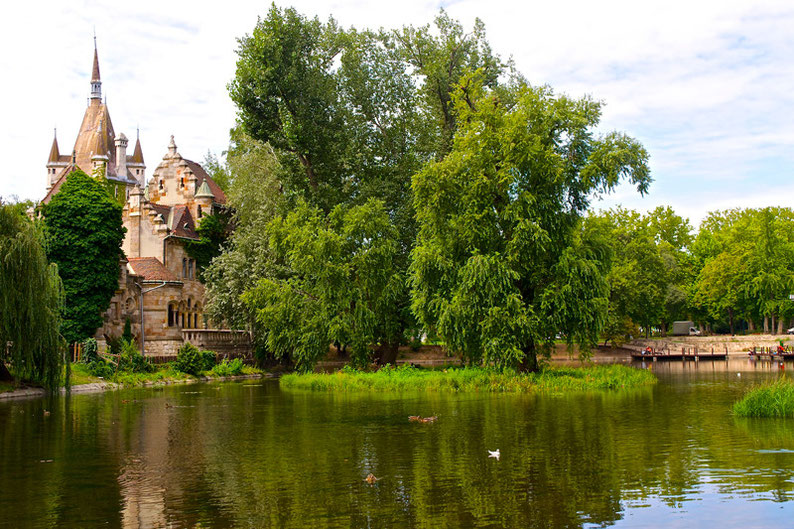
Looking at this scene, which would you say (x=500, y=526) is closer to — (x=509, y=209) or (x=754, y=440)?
(x=754, y=440)

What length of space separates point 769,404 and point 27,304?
82.4 feet

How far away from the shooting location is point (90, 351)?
41.5 meters

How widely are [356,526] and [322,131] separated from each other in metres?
36.4

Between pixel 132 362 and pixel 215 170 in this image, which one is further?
pixel 215 170

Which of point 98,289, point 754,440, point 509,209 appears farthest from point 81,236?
point 754,440

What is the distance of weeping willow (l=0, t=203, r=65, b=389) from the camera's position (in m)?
28.7

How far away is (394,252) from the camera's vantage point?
38.8m

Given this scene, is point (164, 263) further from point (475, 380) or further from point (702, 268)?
point (702, 268)

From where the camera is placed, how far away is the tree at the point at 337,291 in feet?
125

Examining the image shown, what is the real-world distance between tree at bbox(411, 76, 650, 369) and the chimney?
258 feet

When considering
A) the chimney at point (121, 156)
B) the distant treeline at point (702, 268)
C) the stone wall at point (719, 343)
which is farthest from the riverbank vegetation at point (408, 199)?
the chimney at point (121, 156)

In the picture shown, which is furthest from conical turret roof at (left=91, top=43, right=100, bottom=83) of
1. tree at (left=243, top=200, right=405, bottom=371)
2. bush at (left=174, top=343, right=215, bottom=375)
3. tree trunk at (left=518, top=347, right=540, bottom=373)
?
tree trunk at (left=518, top=347, right=540, bottom=373)

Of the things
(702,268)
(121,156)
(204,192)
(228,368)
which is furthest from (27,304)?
(121,156)

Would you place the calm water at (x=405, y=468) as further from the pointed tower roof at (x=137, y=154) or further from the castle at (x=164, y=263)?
the pointed tower roof at (x=137, y=154)
